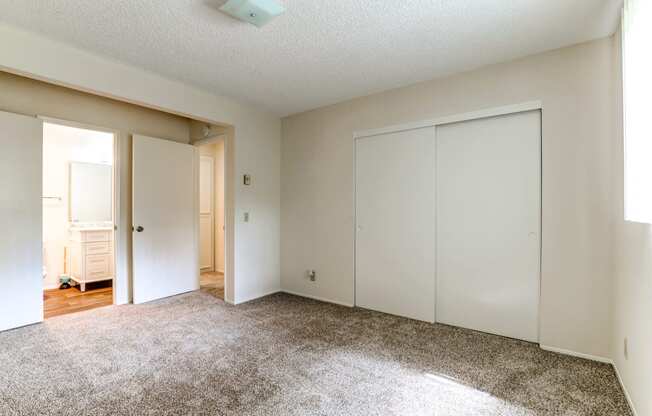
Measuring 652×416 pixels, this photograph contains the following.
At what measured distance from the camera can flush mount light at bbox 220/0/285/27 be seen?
1.97 metres

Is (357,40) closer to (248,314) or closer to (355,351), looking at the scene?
(355,351)

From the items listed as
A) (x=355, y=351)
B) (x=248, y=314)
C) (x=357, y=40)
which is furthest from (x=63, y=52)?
(x=355, y=351)

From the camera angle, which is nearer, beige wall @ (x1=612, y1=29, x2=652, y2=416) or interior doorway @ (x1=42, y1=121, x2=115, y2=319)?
beige wall @ (x1=612, y1=29, x2=652, y2=416)

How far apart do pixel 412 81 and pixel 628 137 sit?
1.82 m

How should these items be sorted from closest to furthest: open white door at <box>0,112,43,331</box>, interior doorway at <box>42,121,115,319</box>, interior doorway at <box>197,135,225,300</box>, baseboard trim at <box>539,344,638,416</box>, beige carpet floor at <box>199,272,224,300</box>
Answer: baseboard trim at <box>539,344,638,416</box>, open white door at <box>0,112,43,331</box>, beige carpet floor at <box>199,272,224,300</box>, interior doorway at <box>42,121,115,319</box>, interior doorway at <box>197,135,225,300</box>

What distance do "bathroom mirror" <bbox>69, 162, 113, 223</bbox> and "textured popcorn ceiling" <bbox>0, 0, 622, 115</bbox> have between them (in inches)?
116

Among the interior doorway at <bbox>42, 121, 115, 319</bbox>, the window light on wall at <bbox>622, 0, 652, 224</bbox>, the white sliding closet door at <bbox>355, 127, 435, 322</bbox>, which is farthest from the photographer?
the interior doorway at <bbox>42, 121, 115, 319</bbox>

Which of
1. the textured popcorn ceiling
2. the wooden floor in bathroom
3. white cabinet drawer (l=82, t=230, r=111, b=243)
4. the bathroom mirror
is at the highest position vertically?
the textured popcorn ceiling

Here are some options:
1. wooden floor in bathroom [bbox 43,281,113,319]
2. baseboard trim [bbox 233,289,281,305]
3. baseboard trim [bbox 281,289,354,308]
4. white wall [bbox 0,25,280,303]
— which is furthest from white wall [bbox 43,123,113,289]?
baseboard trim [bbox 281,289,354,308]

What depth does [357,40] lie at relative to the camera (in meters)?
2.46

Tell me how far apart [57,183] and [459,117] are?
5462mm

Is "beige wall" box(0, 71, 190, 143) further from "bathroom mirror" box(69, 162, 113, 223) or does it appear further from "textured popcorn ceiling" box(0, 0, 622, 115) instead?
"bathroom mirror" box(69, 162, 113, 223)

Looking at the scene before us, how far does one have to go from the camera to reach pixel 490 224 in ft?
9.52

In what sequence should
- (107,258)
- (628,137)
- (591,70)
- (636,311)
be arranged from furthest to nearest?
1. (107,258)
2. (591,70)
3. (628,137)
4. (636,311)
